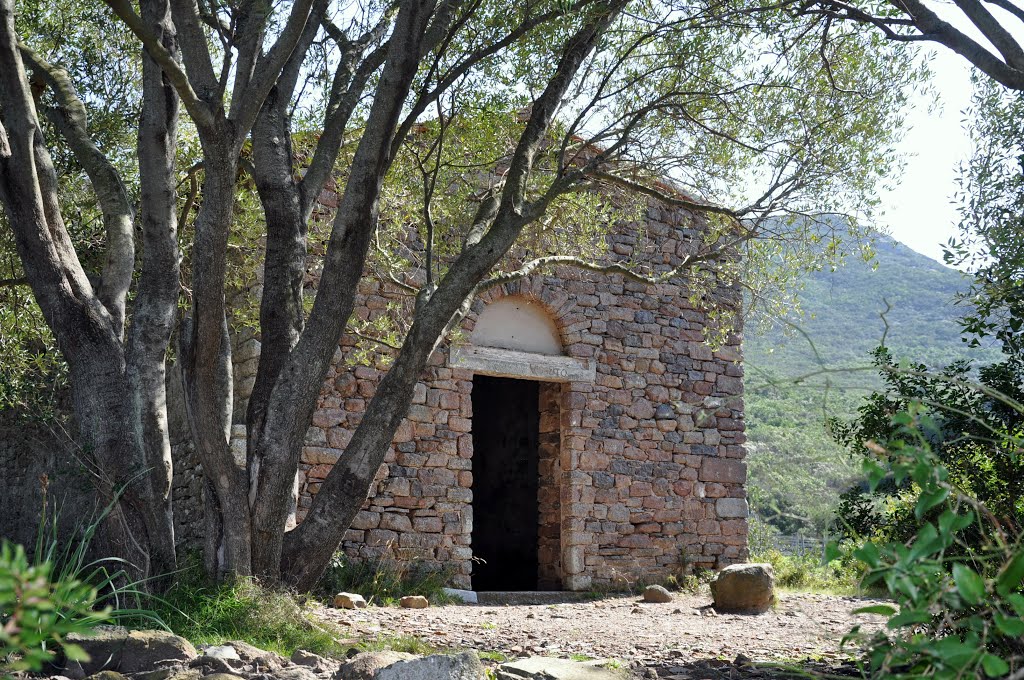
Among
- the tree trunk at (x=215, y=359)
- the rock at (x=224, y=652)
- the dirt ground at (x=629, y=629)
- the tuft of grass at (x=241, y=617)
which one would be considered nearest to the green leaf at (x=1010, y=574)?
the dirt ground at (x=629, y=629)

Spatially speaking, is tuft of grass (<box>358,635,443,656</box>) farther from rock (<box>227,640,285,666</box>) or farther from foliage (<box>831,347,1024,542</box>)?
foliage (<box>831,347,1024,542</box>)

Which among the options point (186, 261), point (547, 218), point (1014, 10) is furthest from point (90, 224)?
point (1014, 10)

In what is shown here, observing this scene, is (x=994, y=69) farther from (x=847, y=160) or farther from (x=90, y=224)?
(x=90, y=224)

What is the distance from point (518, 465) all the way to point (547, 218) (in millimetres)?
4113

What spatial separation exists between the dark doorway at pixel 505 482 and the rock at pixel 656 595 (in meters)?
2.37

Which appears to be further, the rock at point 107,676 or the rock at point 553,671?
the rock at point 553,671

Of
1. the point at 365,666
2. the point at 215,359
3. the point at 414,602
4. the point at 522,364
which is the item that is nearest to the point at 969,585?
the point at 365,666

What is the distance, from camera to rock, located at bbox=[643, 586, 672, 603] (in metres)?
9.09

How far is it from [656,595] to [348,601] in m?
3.33

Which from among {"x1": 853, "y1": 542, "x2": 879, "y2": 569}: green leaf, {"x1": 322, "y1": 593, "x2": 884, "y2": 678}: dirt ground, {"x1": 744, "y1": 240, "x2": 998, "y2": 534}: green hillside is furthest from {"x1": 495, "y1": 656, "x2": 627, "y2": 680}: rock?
{"x1": 853, "y1": 542, "x2": 879, "y2": 569}: green leaf

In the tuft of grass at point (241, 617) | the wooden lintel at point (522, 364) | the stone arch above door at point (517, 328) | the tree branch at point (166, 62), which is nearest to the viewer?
the tree branch at point (166, 62)

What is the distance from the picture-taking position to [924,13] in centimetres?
478

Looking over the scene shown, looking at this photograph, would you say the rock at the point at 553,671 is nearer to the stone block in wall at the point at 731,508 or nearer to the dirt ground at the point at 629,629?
the dirt ground at the point at 629,629

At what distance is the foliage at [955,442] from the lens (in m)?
4.19
